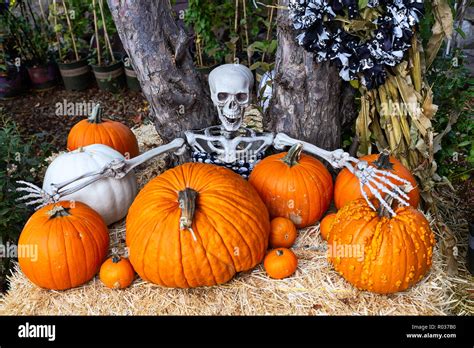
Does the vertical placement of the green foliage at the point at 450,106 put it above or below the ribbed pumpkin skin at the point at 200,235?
above

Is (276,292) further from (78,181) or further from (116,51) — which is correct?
(116,51)

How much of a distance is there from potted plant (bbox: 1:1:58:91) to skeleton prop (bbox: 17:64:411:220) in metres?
3.20

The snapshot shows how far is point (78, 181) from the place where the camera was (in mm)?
2322

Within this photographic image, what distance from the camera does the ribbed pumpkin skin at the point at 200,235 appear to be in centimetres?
194

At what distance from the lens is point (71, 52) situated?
5.41m

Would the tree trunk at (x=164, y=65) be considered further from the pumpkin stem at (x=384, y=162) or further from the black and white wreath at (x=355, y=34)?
the pumpkin stem at (x=384, y=162)

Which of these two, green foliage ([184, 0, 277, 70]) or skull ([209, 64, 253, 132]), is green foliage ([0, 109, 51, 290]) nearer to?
skull ([209, 64, 253, 132])

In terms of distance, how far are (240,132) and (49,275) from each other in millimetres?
1239

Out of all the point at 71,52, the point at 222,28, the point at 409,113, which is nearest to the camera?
the point at 409,113

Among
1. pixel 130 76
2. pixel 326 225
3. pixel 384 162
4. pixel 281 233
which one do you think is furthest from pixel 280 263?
pixel 130 76

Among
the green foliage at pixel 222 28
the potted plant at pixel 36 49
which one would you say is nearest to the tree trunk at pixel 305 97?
the green foliage at pixel 222 28

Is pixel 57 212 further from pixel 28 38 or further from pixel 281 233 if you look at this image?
pixel 28 38

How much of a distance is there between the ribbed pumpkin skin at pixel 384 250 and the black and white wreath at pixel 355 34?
718 mm

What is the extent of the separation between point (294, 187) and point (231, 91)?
22.4 inches
